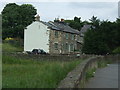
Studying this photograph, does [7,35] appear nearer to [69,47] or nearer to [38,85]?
[69,47]

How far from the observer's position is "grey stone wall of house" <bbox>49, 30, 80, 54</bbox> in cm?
6181

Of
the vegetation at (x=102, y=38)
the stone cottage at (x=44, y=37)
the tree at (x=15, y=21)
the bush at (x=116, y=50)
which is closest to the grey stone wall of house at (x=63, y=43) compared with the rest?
the stone cottage at (x=44, y=37)

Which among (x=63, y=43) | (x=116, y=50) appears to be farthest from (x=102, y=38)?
(x=63, y=43)

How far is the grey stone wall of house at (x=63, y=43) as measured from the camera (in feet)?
203

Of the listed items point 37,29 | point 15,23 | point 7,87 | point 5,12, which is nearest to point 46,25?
point 37,29

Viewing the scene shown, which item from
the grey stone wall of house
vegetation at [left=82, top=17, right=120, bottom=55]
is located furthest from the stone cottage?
vegetation at [left=82, top=17, right=120, bottom=55]

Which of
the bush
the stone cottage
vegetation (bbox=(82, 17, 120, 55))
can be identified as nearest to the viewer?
vegetation (bbox=(82, 17, 120, 55))

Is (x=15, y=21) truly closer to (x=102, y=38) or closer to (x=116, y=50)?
(x=102, y=38)

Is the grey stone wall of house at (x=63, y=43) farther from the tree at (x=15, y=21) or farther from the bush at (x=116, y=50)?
the bush at (x=116, y=50)

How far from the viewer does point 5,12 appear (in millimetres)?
81188

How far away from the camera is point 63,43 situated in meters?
65.8

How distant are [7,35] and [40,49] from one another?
1893 centimetres

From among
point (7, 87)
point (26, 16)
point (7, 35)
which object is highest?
point (26, 16)

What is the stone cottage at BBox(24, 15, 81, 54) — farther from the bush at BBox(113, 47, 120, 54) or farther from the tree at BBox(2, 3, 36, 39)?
the bush at BBox(113, 47, 120, 54)
